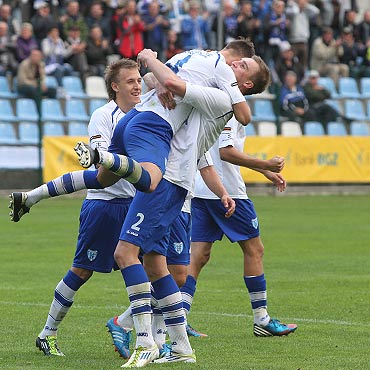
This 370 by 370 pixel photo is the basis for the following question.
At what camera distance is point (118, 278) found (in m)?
12.5

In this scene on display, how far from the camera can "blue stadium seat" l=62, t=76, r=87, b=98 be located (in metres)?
25.2

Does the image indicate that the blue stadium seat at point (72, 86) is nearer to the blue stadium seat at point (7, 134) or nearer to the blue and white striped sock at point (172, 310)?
the blue stadium seat at point (7, 134)

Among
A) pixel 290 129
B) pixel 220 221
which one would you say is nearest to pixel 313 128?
pixel 290 129

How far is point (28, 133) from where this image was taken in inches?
948

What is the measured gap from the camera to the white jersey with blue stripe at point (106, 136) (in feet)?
25.4

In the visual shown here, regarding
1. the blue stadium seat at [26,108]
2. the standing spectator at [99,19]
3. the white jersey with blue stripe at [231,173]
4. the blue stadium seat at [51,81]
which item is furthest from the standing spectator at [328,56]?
the white jersey with blue stripe at [231,173]

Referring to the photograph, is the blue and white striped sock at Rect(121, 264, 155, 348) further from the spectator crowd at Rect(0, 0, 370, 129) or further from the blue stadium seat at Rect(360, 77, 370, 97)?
the blue stadium seat at Rect(360, 77, 370, 97)

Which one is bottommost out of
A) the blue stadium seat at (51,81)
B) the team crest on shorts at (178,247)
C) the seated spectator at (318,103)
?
the seated spectator at (318,103)

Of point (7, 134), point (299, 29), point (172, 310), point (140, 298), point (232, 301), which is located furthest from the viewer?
point (299, 29)

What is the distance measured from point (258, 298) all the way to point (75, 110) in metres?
16.5

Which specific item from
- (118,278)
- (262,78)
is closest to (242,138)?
(262,78)

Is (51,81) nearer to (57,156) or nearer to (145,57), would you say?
(57,156)

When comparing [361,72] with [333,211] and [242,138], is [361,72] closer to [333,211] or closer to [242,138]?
[333,211]

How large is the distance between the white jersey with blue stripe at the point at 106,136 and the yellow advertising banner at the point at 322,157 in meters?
17.3
